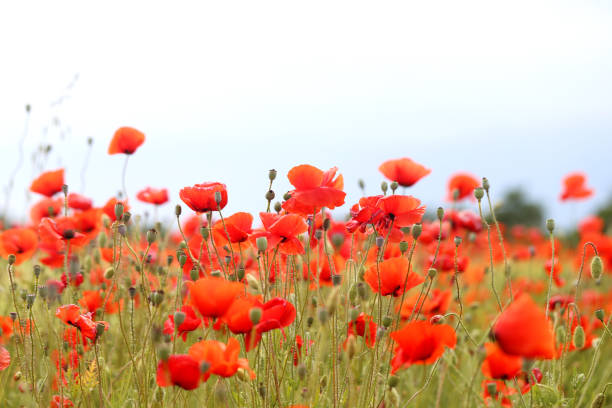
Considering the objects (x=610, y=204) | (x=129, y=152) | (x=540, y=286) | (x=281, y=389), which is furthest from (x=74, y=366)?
(x=610, y=204)

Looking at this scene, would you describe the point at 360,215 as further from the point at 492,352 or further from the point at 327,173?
the point at 492,352

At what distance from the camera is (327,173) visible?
1.79 metres

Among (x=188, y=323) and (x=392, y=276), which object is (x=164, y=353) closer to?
(x=188, y=323)

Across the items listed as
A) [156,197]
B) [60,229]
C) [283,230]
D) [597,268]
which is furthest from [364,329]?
[156,197]

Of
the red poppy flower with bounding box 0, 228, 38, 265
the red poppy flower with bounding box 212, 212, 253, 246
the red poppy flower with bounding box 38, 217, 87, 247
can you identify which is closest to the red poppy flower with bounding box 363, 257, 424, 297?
the red poppy flower with bounding box 212, 212, 253, 246

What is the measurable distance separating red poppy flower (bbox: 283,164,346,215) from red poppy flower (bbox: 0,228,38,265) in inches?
58.1

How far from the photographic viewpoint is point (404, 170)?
213cm

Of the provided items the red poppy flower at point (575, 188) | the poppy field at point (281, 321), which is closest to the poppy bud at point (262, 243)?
the poppy field at point (281, 321)

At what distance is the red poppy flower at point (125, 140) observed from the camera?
2.67 metres

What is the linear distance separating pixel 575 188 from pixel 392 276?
3846 millimetres

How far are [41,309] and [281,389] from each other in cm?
130

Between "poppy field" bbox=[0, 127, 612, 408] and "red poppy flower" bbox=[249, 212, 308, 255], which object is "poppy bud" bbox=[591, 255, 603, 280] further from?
"red poppy flower" bbox=[249, 212, 308, 255]

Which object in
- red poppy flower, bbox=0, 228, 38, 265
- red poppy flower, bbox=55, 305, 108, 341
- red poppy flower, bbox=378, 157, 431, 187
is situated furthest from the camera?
red poppy flower, bbox=0, 228, 38, 265

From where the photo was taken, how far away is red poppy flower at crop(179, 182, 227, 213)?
72.4 inches
